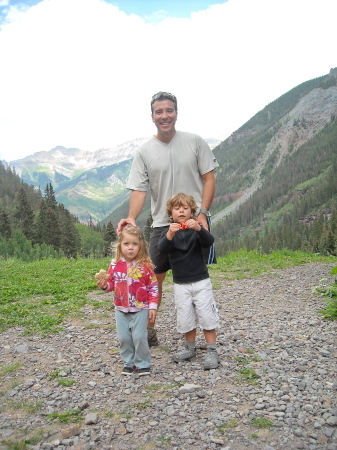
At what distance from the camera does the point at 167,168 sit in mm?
5168

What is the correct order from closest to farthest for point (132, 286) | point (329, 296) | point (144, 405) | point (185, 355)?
point (144, 405) < point (132, 286) < point (185, 355) < point (329, 296)

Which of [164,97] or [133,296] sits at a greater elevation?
[164,97]

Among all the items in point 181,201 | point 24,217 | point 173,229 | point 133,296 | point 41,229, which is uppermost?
point 24,217

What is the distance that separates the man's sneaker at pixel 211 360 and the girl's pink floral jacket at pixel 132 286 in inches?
37.0

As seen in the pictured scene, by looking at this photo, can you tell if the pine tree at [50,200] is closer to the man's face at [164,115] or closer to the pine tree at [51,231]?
the pine tree at [51,231]

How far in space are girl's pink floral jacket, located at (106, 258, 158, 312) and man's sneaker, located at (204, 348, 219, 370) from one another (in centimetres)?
94

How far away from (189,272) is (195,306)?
0.50 metres

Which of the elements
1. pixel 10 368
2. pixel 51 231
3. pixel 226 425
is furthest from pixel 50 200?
pixel 226 425

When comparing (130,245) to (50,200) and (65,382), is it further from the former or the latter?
(50,200)

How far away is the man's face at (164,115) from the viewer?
511 cm

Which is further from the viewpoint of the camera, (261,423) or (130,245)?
(130,245)

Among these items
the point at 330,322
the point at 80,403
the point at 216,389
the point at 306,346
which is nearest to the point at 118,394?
the point at 80,403

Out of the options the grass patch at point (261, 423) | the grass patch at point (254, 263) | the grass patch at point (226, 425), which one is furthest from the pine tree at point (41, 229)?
the grass patch at point (261, 423)

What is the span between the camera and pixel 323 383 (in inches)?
157
